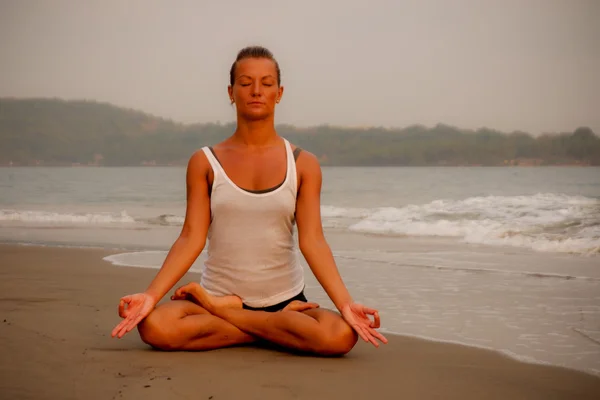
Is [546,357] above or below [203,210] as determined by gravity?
below

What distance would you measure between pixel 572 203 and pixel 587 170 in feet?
52.2

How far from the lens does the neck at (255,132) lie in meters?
3.68

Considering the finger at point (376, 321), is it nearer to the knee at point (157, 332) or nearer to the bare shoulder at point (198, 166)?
the knee at point (157, 332)

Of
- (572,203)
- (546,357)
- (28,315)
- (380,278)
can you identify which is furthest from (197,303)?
(572,203)

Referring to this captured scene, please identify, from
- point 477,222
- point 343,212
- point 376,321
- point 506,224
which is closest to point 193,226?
point 376,321

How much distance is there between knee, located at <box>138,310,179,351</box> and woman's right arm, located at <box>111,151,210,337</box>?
67 mm

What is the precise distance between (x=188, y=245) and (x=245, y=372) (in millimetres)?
709

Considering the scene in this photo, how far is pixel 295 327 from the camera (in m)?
3.41

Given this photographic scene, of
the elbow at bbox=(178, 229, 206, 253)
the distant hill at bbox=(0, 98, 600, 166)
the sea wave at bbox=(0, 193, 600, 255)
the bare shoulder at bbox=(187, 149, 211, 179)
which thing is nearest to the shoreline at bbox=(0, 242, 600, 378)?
the elbow at bbox=(178, 229, 206, 253)

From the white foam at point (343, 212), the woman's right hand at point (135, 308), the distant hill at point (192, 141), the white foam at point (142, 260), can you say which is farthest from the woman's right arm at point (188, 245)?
the distant hill at point (192, 141)

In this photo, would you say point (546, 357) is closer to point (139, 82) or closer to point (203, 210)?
point (203, 210)

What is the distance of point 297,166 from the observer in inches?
143

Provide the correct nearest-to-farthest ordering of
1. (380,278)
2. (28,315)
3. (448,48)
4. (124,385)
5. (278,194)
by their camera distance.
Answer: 1. (124,385)
2. (278,194)
3. (28,315)
4. (380,278)
5. (448,48)

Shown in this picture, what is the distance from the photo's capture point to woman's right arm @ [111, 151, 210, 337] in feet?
10.9
